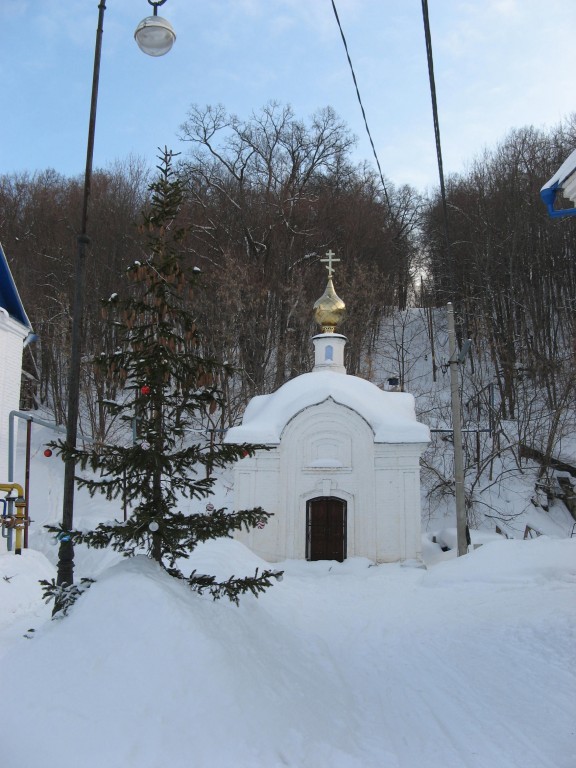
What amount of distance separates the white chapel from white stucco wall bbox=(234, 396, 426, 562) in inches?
1.0

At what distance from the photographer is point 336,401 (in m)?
15.8

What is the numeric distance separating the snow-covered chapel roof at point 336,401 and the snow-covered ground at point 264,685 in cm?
755

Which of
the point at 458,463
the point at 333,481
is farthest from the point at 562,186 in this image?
the point at 333,481

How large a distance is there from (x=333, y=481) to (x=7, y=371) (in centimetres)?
794

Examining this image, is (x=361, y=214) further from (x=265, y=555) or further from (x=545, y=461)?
(x=265, y=555)

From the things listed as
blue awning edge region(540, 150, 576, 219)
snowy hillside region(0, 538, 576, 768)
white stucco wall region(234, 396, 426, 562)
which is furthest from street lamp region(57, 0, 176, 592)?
white stucco wall region(234, 396, 426, 562)

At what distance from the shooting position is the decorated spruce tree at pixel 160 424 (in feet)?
18.2

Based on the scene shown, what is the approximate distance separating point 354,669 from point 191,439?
69.1 feet

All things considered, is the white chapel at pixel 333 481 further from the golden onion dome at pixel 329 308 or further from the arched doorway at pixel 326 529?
the golden onion dome at pixel 329 308

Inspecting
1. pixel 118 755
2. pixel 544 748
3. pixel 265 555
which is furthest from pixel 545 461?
pixel 118 755

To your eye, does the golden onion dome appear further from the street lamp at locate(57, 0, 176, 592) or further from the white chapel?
the street lamp at locate(57, 0, 176, 592)

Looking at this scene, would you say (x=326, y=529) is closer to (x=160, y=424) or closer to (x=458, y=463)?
(x=458, y=463)

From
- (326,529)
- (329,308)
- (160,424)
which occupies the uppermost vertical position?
(329,308)

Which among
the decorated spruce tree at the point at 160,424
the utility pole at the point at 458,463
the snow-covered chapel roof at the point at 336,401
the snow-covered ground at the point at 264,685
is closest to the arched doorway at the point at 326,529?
the snow-covered chapel roof at the point at 336,401
